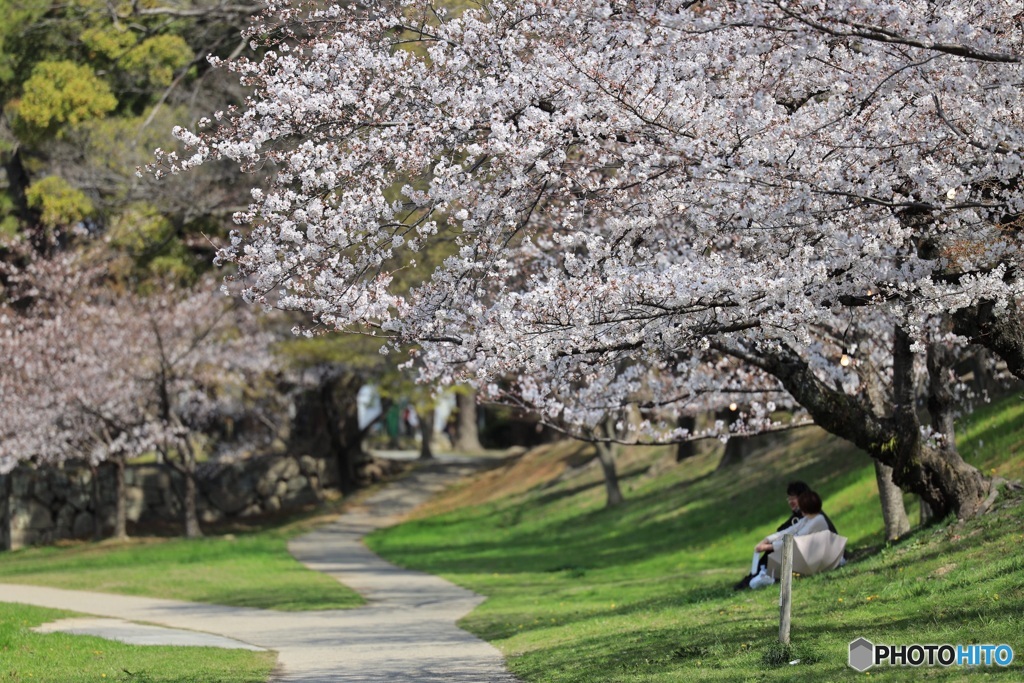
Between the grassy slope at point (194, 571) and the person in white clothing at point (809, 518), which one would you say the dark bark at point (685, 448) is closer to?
the grassy slope at point (194, 571)

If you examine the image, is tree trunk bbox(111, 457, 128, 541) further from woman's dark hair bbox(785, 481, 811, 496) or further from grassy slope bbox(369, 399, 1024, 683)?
woman's dark hair bbox(785, 481, 811, 496)

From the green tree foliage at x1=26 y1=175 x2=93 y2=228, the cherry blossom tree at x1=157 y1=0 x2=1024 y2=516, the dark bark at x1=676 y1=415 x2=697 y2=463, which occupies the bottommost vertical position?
the dark bark at x1=676 y1=415 x2=697 y2=463

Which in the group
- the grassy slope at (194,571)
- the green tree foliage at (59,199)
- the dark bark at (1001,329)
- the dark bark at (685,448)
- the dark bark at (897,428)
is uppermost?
the green tree foliage at (59,199)

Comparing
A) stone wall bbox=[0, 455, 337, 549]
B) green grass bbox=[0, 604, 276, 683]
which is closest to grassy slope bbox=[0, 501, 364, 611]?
stone wall bbox=[0, 455, 337, 549]

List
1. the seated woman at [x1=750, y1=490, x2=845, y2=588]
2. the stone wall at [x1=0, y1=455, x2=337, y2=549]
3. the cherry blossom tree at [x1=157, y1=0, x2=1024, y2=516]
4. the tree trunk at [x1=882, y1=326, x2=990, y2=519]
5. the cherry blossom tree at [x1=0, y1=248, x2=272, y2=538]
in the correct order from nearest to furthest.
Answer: the cherry blossom tree at [x1=157, y1=0, x2=1024, y2=516]
the tree trunk at [x1=882, y1=326, x2=990, y2=519]
the seated woman at [x1=750, y1=490, x2=845, y2=588]
the cherry blossom tree at [x1=0, y1=248, x2=272, y2=538]
the stone wall at [x1=0, y1=455, x2=337, y2=549]

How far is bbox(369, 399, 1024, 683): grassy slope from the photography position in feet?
28.3

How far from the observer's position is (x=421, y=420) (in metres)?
44.7

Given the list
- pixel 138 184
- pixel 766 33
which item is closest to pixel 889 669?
pixel 766 33

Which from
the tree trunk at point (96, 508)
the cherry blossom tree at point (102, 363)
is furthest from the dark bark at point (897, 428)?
the tree trunk at point (96, 508)

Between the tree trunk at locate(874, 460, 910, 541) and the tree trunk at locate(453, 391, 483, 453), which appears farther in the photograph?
the tree trunk at locate(453, 391, 483, 453)

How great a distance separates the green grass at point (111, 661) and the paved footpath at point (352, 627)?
1.21 ft

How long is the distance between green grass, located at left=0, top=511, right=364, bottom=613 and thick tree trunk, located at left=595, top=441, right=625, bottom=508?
22.4 ft

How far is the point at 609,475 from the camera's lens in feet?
85.1

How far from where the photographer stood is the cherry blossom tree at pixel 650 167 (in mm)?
8086
